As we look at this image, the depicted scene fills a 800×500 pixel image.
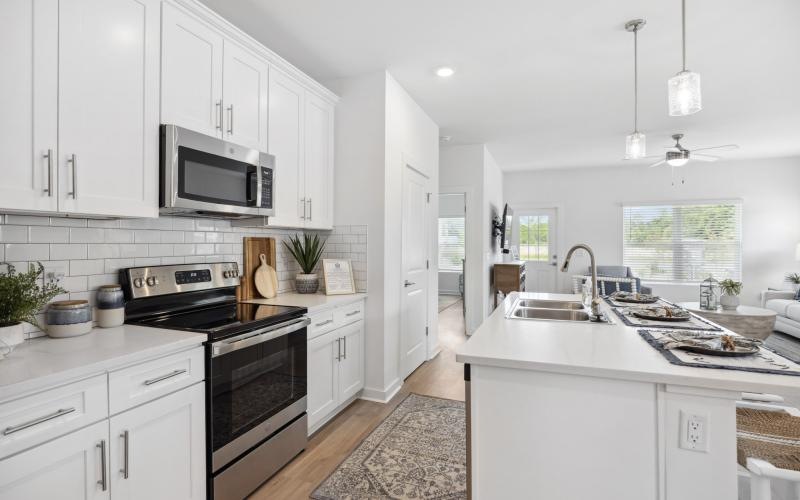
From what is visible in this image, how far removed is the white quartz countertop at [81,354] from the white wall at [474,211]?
4.21 meters

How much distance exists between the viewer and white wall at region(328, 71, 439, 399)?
10.2ft

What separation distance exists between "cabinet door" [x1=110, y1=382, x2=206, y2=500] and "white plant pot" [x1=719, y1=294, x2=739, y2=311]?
5.02 m

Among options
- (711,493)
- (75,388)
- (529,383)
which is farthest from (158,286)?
(711,493)

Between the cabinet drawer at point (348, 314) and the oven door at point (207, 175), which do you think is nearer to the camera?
the oven door at point (207, 175)

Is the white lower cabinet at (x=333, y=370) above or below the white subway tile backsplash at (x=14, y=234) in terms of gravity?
below

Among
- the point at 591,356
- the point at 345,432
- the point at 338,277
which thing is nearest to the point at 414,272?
the point at 338,277

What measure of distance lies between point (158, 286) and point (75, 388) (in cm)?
88

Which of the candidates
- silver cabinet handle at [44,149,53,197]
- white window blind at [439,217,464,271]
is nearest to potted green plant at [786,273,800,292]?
white window blind at [439,217,464,271]

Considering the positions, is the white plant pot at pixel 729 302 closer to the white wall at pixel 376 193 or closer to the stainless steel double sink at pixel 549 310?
the stainless steel double sink at pixel 549 310

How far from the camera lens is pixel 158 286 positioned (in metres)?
2.07

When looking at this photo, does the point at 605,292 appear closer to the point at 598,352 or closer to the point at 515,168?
the point at 515,168

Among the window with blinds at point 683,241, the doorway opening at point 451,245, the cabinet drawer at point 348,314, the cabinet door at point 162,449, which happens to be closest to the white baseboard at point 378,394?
the cabinet drawer at point 348,314

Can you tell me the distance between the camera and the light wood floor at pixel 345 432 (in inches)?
80.4

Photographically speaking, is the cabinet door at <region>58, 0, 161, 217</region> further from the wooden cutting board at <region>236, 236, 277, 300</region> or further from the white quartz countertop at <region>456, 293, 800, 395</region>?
the white quartz countertop at <region>456, 293, 800, 395</region>
